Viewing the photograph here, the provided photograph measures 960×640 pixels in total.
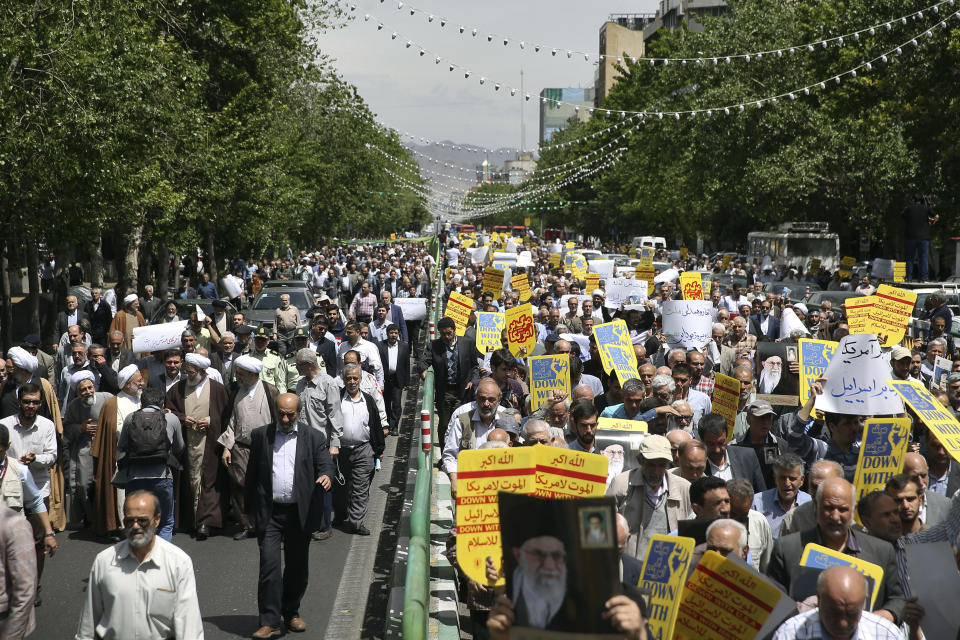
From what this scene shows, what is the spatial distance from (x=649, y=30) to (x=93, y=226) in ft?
347

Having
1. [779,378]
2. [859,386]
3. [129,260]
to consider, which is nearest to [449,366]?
[779,378]

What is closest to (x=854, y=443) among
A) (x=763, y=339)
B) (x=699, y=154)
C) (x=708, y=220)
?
(x=763, y=339)

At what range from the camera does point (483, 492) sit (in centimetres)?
600

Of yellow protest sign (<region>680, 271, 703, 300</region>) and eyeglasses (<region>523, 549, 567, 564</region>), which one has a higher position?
yellow protest sign (<region>680, 271, 703, 300</region>)

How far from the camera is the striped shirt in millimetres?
4391

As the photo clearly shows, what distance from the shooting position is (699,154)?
41594 mm

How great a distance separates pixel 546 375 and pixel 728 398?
2253mm

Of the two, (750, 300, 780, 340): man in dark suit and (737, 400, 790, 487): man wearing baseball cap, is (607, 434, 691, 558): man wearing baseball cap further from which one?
(750, 300, 780, 340): man in dark suit

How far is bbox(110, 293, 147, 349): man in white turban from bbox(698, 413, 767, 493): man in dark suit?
10.6m

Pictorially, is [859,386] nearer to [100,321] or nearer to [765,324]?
[765,324]

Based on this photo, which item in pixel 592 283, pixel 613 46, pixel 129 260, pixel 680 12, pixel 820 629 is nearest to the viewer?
pixel 820 629

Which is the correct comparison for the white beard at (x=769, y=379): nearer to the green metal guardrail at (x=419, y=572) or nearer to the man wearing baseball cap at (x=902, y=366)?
the man wearing baseball cap at (x=902, y=366)

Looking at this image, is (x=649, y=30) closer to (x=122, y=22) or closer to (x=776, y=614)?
(x=122, y=22)

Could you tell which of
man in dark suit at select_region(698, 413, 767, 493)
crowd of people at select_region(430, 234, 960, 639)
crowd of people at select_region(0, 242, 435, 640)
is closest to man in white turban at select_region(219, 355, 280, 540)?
crowd of people at select_region(0, 242, 435, 640)
